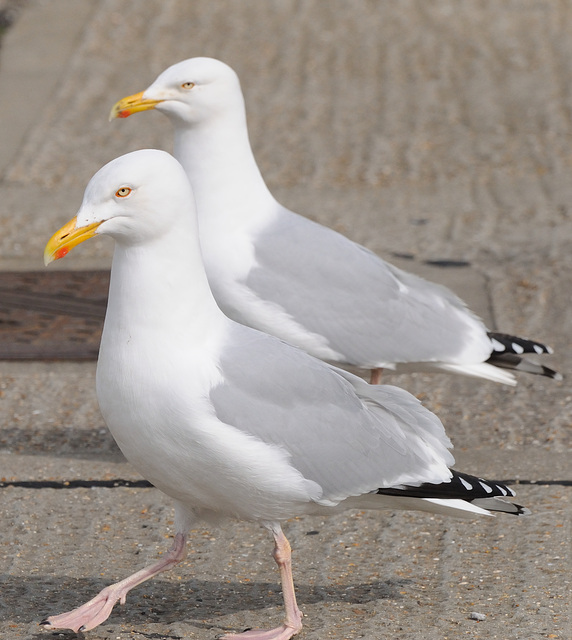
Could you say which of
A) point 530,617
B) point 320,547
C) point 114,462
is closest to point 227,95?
point 114,462

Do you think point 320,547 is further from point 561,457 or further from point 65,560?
point 561,457

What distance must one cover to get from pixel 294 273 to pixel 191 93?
887mm

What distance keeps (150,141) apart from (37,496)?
4.83m

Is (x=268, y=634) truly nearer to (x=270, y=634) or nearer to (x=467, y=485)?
(x=270, y=634)

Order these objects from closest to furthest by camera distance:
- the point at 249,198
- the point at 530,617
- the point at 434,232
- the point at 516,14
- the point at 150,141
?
the point at 530,617, the point at 249,198, the point at 434,232, the point at 150,141, the point at 516,14

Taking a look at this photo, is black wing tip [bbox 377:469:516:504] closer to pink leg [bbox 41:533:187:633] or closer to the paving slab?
the paving slab

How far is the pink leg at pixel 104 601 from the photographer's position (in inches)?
130

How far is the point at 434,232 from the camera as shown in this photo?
24.1 ft

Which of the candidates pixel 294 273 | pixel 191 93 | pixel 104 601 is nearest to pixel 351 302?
pixel 294 273

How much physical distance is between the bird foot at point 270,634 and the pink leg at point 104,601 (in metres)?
0.31

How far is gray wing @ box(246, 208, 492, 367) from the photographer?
4.59 metres

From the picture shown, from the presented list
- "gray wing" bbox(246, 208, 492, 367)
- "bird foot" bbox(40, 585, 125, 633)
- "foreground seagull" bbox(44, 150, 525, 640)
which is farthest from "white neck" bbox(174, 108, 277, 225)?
"bird foot" bbox(40, 585, 125, 633)

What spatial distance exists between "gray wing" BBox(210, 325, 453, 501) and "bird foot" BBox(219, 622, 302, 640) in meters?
0.41

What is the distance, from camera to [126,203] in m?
→ 3.25
